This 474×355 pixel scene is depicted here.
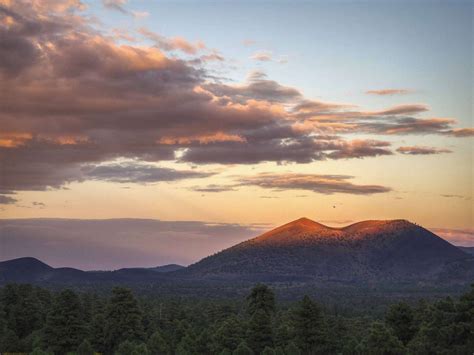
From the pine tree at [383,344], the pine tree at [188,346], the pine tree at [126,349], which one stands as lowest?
the pine tree at [188,346]

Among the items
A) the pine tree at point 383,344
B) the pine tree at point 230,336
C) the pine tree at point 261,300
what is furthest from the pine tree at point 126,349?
the pine tree at point 383,344

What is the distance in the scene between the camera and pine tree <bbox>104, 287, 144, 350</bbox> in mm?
94875

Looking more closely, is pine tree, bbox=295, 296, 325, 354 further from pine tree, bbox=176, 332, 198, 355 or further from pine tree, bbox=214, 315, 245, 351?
pine tree, bbox=176, 332, 198, 355

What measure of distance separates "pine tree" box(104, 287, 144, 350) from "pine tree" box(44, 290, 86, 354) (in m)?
4.39

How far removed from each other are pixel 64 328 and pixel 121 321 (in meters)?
8.56

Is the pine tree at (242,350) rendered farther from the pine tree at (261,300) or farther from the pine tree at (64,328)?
the pine tree at (64,328)

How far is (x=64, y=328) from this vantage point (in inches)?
3548

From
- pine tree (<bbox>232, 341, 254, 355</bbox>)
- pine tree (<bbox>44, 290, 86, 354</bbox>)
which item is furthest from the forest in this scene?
pine tree (<bbox>232, 341, 254, 355</bbox>)

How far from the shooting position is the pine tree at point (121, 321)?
94.9m

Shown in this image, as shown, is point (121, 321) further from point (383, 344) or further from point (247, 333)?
point (383, 344)

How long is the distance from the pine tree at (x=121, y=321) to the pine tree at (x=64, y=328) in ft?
14.4

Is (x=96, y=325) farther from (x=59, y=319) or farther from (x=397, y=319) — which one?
(x=397, y=319)

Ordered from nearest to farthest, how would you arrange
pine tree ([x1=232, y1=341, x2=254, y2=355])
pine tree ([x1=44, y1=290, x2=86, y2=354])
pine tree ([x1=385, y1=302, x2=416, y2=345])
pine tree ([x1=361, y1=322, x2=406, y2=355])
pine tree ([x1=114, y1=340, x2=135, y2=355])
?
pine tree ([x1=361, y1=322, x2=406, y2=355]) → pine tree ([x1=232, y1=341, x2=254, y2=355]) → pine tree ([x1=114, y1=340, x2=135, y2=355]) → pine tree ([x1=44, y1=290, x2=86, y2=354]) → pine tree ([x1=385, y1=302, x2=416, y2=345])

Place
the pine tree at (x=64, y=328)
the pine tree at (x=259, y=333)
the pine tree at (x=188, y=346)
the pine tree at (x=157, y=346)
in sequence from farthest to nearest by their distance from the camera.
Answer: the pine tree at (x=188, y=346)
the pine tree at (x=259, y=333)
the pine tree at (x=64, y=328)
the pine tree at (x=157, y=346)
